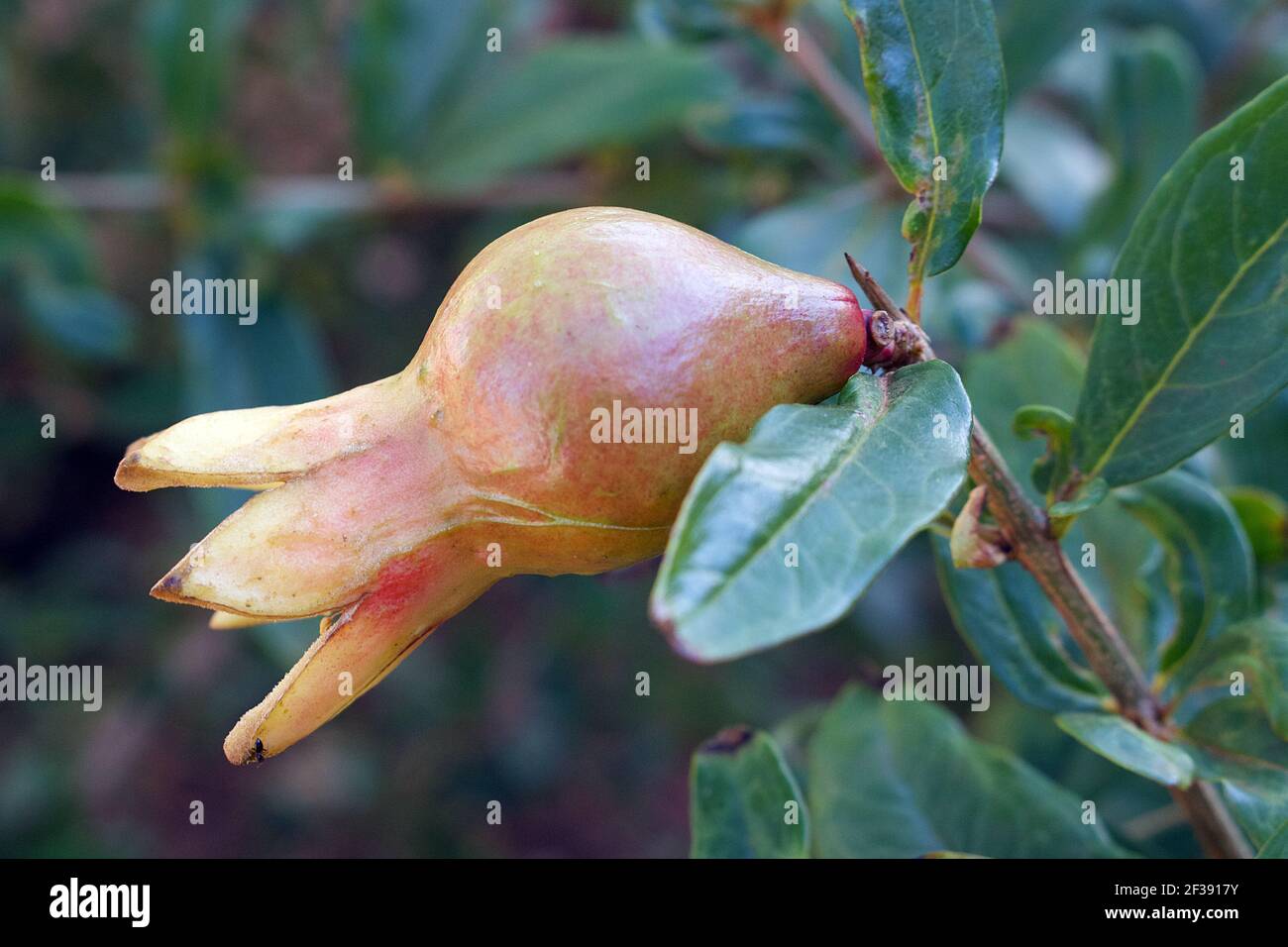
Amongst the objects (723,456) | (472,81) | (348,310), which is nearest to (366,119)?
(472,81)

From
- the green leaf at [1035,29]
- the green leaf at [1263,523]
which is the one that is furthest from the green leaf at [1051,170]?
the green leaf at [1263,523]

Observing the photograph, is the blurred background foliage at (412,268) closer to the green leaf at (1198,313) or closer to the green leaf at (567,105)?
the green leaf at (567,105)

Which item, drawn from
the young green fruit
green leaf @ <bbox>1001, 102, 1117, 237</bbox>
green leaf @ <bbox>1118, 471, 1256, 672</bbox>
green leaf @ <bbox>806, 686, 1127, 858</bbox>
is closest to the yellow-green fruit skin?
the young green fruit

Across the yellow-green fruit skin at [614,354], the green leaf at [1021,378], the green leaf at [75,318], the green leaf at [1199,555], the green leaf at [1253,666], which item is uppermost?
the green leaf at [75,318]

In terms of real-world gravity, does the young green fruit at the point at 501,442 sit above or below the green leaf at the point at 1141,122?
below

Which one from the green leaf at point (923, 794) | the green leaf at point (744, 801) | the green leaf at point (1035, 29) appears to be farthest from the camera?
the green leaf at point (1035, 29)
